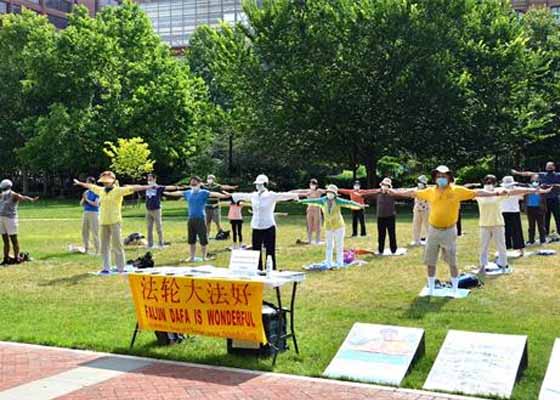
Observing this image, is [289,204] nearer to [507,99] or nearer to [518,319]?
[507,99]

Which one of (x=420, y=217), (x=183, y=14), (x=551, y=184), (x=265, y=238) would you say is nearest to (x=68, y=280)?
(x=265, y=238)

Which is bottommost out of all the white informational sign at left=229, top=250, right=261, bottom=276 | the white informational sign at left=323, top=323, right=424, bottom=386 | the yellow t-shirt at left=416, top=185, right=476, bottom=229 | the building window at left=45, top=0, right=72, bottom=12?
the white informational sign at left=323, top=323, right=424, bottom=386

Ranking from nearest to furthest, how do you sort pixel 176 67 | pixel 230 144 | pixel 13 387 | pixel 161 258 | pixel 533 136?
pixel 13 387, pixel 161 258, pixel 533 136, pixel 230 144, pixel 176 67

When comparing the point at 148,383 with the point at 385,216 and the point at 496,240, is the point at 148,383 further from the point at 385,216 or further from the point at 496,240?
the point at 385,216

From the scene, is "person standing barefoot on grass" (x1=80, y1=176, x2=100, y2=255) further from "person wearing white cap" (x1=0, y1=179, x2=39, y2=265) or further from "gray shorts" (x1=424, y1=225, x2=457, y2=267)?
"gray shorts" (x1=424, y1=225, x2=457, y2=267)

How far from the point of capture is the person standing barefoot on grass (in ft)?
55.4

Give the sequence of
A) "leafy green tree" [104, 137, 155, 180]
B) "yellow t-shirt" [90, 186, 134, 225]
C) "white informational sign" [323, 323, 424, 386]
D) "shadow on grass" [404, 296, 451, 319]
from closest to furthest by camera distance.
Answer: "white informational sign" [323, 323, 424, 386] < "shadow on grass" [404, 296, 451, 319] < "yellow t-shirt" [90, 186, 134, 225] < "leafy green tree" [104, 137, 155, 180]

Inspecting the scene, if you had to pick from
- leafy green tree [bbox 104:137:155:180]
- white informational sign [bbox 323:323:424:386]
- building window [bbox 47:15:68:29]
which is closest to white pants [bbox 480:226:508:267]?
white informational sign [bbox 323:323:424:386]

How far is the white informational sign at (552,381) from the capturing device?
21.1ft

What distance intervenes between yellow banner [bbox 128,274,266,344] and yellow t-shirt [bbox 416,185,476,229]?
449cm

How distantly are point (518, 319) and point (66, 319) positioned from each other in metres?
6.33

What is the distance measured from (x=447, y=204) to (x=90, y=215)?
9.49 metres

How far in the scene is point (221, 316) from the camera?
806 cm

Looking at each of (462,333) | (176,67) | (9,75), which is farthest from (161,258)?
(9,75)
